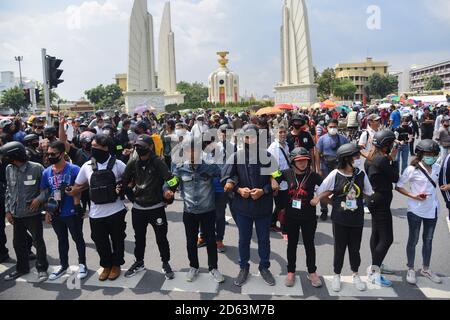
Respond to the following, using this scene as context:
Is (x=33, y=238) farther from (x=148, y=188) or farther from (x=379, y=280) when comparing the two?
(x=379, y=280)

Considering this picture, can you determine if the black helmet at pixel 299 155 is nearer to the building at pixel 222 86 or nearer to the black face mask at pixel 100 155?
the black face mask at pixel 100 155

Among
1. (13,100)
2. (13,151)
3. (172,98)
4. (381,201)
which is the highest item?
(13,100)

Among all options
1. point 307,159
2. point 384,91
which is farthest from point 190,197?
point 384,91

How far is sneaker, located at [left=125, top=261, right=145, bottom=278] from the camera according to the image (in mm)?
4418

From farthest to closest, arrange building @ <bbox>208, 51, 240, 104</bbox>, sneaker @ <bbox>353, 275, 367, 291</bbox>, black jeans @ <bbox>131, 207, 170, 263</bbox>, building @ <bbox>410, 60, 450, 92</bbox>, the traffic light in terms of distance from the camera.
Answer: building @ <bbox>410, 60, 450, 92</bbox> → building @ <bbox>208, 51, 240, 104</bbox> → the traffic light → black jeans @ <bbox>131, 207, 170, 263</bbox> → sneaker @ <bbox>353, 275, 367, 291</bbox>

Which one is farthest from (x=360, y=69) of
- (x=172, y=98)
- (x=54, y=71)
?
(x=54, y=71)

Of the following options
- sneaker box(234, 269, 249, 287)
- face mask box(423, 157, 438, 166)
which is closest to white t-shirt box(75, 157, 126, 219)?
sneaker box(234, 269, 249, 287)

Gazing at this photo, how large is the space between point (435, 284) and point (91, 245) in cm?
482

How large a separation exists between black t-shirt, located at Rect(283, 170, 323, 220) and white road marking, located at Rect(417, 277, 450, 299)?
1.44 meters

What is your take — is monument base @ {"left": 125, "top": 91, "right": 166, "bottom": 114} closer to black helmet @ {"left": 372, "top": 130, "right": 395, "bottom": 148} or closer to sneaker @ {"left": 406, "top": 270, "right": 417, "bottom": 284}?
black helmet @ {"left": 372, "top": 130, "right": 395, "bottom": 148}

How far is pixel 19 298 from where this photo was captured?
13.2ft

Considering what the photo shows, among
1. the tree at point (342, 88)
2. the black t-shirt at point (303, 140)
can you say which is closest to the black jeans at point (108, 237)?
the black t-shirt at point (303, 140)

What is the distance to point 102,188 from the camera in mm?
4164

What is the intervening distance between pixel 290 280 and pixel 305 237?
0.54 meters
